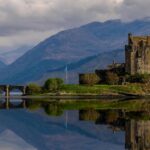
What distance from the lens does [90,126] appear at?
7288 centimetres

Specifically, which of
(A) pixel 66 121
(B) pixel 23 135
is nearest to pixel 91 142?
(B) pixel 23 135

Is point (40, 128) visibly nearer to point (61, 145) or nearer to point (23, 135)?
point (23, 135)

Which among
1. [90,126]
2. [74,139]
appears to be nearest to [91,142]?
[74,139]

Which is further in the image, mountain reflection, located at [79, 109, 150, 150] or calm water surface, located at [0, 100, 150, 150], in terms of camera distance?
calm water surface, located at [0, 100, 150, 150]

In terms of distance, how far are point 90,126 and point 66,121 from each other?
361 inches

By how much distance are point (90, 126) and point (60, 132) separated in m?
7.55

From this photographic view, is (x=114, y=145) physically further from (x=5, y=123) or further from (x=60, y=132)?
(x=5, y=123)

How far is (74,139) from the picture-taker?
5766 cm

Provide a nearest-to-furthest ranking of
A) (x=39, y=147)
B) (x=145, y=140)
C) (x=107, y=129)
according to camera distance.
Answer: (x=39, y=147) → (x=145, y=140) → (x=107, y=129)

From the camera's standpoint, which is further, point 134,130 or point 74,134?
point 74,134

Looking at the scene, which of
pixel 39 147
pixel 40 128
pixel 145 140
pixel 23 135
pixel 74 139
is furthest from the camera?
pixel 40 128

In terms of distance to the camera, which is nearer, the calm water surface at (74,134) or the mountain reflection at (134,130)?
the mountain reflection at (134,130)

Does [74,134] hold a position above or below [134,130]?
below

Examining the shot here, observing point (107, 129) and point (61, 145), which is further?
point (107, 129)
